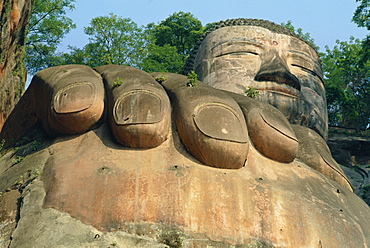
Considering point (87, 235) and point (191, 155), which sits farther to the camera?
point (191, 155)

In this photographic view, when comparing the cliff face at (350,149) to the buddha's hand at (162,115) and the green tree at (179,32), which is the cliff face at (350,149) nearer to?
the green tree at (179,32)

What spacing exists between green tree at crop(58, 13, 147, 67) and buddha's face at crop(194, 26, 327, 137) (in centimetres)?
984

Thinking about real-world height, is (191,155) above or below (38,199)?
above

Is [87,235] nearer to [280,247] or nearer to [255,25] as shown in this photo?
[280,247]

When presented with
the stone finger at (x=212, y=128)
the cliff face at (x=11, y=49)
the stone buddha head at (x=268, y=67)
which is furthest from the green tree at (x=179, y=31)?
the stone finger at (x=212, y=128)

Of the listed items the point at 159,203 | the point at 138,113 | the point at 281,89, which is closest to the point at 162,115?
the point at 138,113

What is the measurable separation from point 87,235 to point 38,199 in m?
0.75

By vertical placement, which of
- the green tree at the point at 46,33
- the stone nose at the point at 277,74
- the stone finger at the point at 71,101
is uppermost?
the stone nose at the point at 277,74

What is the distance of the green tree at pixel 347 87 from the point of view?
22469 millimetres

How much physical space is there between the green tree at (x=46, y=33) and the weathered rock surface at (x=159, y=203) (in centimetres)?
1592

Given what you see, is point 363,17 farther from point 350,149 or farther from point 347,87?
point 347,87

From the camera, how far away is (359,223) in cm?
573

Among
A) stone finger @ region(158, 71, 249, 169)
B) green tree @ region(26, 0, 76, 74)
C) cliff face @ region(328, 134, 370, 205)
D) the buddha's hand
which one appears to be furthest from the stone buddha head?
green tree @ region(26, 0, 76, 74)

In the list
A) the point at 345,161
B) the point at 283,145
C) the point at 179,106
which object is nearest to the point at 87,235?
the point at 179,106
